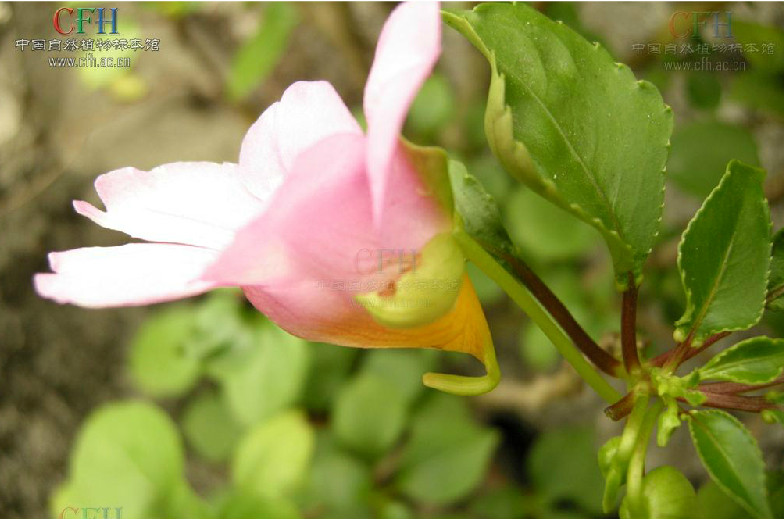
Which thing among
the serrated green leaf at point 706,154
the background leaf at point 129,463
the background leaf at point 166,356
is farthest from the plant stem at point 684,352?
the background leaf at point 166,356

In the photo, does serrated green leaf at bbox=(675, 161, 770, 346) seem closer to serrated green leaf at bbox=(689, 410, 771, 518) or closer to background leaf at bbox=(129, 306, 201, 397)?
serrated green leaf at bbox=(689, 410, 771, 518)

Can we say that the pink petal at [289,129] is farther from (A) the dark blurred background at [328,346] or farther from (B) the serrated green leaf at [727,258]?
(A) the dark blurred background at [328,346]

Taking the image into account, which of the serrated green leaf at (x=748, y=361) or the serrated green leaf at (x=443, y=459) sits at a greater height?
the serrated green leaf at (x=748, y=361)

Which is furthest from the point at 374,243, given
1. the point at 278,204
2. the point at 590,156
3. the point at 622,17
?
the point at 622,17
